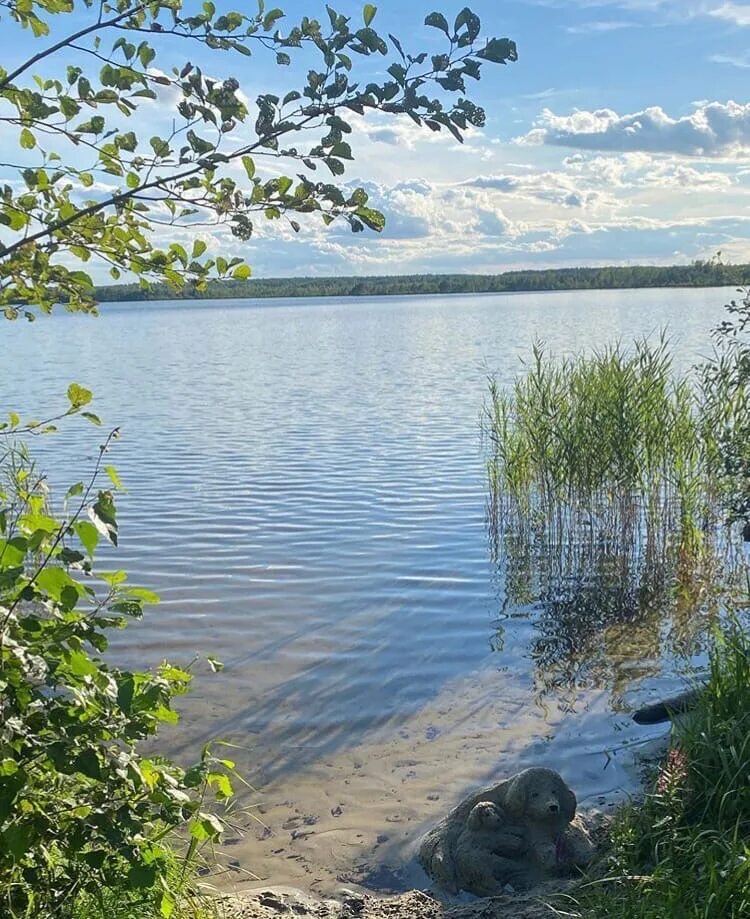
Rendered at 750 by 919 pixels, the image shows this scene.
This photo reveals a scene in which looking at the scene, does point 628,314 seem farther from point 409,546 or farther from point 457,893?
point 457,893

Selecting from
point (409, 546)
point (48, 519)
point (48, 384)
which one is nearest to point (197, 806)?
point (48, 519)

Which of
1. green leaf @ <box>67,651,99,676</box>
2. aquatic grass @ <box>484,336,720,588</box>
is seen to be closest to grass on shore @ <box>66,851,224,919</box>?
green leaf @ <box>67,651,99,676</box>

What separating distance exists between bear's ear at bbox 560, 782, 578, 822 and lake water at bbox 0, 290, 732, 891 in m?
0.97

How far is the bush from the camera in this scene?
7.90 ft

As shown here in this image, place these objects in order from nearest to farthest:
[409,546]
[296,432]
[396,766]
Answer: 1. [396,766]
2. [409,546]
3. [296,432]

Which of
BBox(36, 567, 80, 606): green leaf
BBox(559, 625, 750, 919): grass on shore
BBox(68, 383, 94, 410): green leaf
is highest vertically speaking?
BBox(68, 383, 94, 410): green leaf

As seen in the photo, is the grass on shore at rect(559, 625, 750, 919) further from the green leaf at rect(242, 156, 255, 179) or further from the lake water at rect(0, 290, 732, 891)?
the green leaf at rect(242, 156, 255, 179)

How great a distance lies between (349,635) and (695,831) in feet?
15.6

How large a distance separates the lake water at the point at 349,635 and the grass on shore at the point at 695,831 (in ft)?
3.94

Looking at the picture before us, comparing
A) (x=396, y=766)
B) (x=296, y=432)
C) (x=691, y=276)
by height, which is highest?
(x=691, y=276)

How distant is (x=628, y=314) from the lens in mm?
58062

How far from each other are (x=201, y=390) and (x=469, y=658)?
1970 centimetres

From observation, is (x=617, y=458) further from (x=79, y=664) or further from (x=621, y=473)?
(x=79, y=664)

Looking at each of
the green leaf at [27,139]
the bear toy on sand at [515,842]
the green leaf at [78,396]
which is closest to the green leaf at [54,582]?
the green leaf at [78,396]
